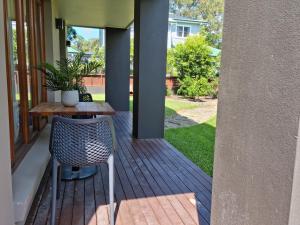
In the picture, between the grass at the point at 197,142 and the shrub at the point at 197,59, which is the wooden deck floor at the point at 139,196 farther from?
the shrub at the point at 197,59

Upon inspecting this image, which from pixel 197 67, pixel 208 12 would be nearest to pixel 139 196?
pixel 197 67

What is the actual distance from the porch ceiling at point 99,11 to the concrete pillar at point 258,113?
196 inches

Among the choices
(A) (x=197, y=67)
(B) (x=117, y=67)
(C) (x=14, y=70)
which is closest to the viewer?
(C) (x=14, y=70)

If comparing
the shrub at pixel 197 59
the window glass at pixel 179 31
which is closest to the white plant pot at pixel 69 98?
the shrub at pixel 197 59

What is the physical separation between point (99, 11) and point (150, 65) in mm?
2574

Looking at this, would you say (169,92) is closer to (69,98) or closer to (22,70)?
(69,98)

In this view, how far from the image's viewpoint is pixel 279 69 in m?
0.87

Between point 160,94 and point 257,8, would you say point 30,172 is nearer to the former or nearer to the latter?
point 257,8

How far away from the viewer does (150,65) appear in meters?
5.00

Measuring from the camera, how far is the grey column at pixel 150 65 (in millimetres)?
4895

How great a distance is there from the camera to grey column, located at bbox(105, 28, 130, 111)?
8.70 m

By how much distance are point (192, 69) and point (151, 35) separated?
26.9 feet

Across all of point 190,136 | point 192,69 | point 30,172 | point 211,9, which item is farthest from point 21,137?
point 211,9

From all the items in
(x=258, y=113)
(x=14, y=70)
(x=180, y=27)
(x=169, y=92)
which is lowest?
(x=169, y=92)
